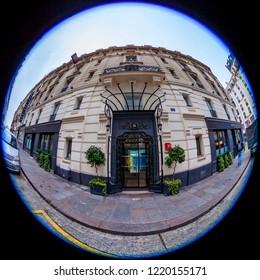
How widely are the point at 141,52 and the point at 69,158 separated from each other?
117 cm

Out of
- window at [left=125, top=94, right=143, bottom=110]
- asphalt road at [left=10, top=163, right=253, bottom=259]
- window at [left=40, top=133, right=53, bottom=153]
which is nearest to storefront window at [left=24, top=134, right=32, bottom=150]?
window at [left=40, top=133, right=53, bottom=153]

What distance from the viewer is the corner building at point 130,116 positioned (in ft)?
3.73

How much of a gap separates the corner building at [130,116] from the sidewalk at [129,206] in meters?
0.08

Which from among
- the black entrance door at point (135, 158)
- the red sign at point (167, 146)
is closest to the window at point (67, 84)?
the black entrance door at point (135, 158)

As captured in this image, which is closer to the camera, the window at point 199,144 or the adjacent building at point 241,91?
the window at point 199,144

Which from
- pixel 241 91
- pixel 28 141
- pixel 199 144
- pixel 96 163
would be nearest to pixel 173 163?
pixel 199 144

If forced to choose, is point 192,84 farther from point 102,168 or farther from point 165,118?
point 102,168

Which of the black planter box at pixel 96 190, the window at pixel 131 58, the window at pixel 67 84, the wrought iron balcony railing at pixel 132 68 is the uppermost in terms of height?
the window at pixel 131 58

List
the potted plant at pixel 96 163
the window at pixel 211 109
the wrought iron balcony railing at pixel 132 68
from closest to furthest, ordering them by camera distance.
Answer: the potted plant at pixel 96 163
the wrought iron balcony railing at pixel 132 68
the window at pixel 211 109

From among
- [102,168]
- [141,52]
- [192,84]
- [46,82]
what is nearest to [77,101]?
[46,82]

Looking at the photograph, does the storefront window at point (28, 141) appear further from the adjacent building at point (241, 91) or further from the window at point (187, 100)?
the adjacent building at point (241, 91)

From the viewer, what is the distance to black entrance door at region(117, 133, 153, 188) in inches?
44.2

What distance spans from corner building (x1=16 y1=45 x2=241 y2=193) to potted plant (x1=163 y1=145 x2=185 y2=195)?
47mm

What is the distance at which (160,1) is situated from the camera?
1479 mm
